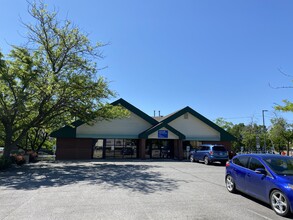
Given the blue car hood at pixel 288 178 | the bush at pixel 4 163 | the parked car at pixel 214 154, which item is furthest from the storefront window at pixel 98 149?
the blue car hood at pixel 288 178

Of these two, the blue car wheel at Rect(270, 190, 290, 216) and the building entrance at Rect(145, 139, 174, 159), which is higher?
the building entrance at Rect(145, 139, 174, 159)

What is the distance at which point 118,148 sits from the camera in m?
26.8

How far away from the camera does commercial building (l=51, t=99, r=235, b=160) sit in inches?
1002

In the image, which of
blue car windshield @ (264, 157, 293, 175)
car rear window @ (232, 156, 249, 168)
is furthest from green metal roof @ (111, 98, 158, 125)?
blue car windshield @ (264, 157, 293, 175)

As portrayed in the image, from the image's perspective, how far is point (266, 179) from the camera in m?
6.96

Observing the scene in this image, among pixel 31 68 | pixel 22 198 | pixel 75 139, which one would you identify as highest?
pixel 31 68

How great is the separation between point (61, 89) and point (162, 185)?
1123 cm

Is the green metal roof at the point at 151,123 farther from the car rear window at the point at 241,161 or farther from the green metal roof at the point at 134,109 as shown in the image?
the car rear window at the point at 241,161

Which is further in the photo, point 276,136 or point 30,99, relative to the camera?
point 276,136

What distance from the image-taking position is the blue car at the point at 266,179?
20.6 feet

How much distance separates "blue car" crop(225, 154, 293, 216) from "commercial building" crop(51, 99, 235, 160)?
57.0ft

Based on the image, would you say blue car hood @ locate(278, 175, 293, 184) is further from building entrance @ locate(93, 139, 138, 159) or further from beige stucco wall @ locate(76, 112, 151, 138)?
building entrance @ locate(93, 139, 138, 159)

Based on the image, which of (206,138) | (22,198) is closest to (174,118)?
(206,138)

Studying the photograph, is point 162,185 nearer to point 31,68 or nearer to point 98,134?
point 31,68
